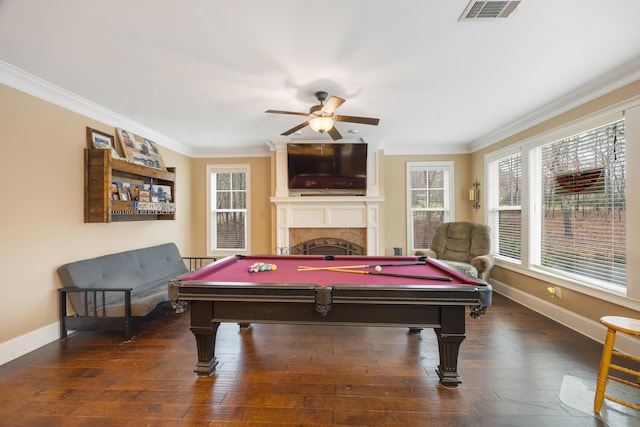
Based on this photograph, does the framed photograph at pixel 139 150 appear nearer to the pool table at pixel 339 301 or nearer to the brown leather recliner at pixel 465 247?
the pool table at pixel 339 301

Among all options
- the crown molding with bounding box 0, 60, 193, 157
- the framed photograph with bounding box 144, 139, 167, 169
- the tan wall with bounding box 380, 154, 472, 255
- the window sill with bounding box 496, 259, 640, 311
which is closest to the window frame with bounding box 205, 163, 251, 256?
the framed photograph with bounding box 144, 139, 167, 169

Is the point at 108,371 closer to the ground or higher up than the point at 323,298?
closer to the ground

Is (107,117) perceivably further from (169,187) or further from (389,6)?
(389,6)

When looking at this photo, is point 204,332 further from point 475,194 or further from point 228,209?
point 475,194

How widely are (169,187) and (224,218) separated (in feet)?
4.22

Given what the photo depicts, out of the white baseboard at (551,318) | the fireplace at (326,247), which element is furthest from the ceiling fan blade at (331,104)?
the white baseboard at (551,318)

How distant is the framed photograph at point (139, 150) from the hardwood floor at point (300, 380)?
2155 millimetres

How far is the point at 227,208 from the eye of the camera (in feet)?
17.4

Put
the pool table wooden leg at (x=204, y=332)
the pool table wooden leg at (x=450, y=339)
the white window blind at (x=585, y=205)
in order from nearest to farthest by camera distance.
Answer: the pool table wooden leg at (x=450, y=339) → the pool table wooden leg at (x=204, y=332) → the white window blind at (x=585, y=205)

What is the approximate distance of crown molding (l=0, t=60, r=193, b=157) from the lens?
7.69 ft

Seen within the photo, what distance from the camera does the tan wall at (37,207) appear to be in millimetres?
2355

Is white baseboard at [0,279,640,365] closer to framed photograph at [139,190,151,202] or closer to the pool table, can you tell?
framed photograph at [139,190,151,202]

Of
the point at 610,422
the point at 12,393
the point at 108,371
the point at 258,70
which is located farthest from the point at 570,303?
the point at 12,393

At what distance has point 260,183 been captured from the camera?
5.18 meters
